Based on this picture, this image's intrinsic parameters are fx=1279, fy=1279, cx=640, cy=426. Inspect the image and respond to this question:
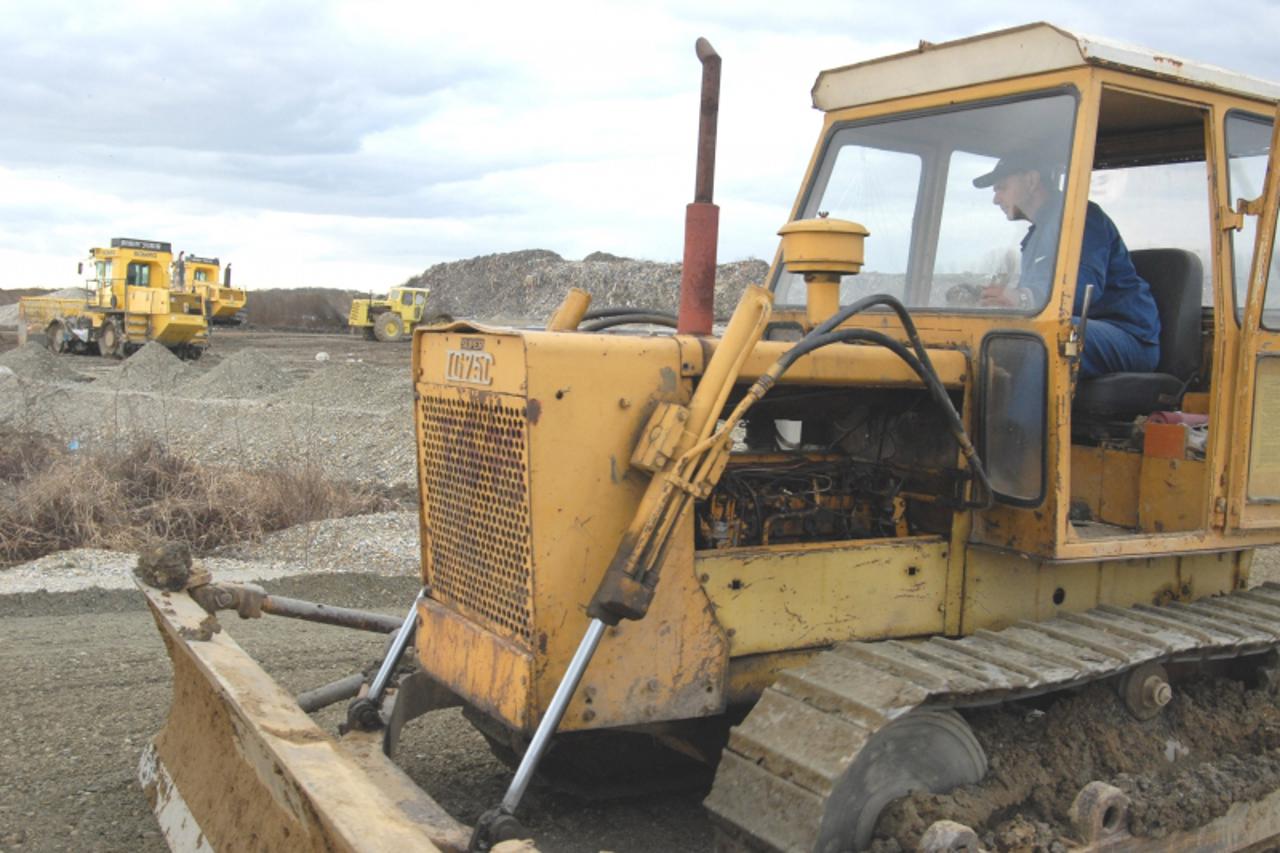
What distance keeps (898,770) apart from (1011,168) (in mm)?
2189

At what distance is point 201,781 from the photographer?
4141 millimetres

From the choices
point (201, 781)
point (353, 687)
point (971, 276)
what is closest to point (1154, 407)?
point (971, 276)

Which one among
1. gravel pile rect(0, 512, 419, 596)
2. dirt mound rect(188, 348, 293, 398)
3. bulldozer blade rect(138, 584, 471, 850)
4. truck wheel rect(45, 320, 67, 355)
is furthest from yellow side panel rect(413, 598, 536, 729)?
truck wheel rect(45, 320, 67, 355)

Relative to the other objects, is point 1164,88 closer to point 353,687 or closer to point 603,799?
point 603,799

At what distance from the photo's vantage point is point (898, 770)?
3.61 meters

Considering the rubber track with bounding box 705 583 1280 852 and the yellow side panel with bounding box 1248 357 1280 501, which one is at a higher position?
the yellow side panel with bounding box 1248 357 1280 501

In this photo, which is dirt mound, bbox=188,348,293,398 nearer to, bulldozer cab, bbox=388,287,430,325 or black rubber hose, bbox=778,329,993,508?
black rubber hose, bbox=778,329,993,508

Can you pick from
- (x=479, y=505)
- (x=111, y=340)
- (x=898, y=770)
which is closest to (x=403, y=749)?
(x=479, y=505)

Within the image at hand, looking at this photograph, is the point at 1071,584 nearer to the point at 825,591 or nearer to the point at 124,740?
the point at 825,591

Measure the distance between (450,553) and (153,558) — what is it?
122 cm

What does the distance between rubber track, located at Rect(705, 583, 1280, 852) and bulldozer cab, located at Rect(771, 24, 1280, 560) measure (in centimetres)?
34

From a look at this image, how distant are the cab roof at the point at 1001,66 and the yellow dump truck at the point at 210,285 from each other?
1328 inches

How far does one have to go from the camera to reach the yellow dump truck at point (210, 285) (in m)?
37.0

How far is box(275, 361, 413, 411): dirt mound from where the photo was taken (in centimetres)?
1992
